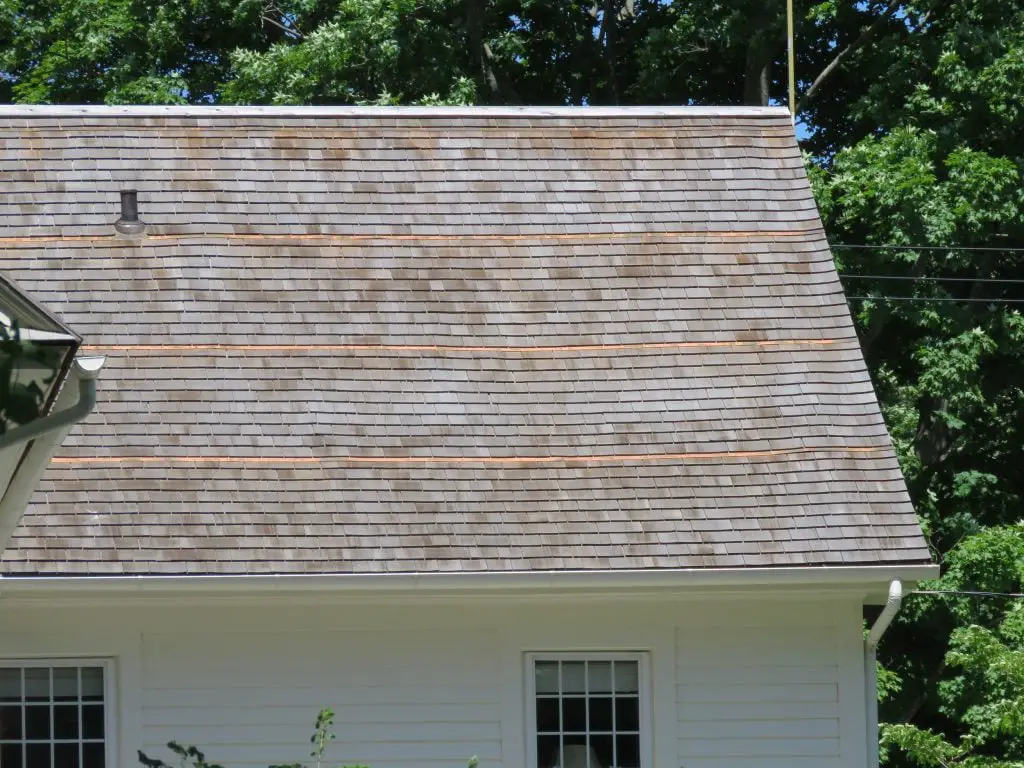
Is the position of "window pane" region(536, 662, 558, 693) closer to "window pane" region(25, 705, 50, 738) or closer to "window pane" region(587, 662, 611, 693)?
"window pane" region(587, 662, 611, 693)

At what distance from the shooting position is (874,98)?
2138cm

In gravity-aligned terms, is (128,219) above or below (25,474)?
above

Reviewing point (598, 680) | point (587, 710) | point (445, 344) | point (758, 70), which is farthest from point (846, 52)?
point (587, 710)

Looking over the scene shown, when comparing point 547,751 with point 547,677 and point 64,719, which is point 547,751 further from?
point 64,719

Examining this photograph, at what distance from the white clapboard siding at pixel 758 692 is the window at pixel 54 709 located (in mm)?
3453

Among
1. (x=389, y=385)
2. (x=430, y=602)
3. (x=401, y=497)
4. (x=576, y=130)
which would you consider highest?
(x=576, y=130)

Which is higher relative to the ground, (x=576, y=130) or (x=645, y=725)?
(x=576, y=130)

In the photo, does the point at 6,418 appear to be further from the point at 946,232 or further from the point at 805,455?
the point at 946,232

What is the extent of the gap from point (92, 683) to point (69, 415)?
5696 mm

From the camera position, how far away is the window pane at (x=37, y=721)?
9742 millimetres

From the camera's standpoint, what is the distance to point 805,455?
10.0 metres

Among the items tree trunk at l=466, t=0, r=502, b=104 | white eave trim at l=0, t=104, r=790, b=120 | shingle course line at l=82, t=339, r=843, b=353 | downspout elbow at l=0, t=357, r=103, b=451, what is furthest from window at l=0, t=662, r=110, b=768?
tree trunk at l=466, t=0, r=502, b=104

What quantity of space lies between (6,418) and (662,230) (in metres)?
7.80

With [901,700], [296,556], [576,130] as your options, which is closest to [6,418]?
[296,556]
